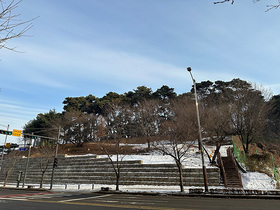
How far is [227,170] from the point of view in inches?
881

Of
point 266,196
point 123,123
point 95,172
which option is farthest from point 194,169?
point 123,123

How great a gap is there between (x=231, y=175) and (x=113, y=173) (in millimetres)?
16017

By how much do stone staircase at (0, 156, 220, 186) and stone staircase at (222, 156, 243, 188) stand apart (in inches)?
43.3

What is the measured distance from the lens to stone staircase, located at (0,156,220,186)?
22453 millimetres

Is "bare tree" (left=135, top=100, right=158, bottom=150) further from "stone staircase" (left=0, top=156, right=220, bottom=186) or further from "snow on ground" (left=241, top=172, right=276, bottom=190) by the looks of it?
"snow on ground" (left=241, top=172, right=276, bottom=190)

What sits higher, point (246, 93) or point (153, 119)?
point (246, 93)

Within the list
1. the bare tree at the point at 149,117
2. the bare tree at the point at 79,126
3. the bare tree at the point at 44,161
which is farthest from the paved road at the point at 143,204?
the bare tree at the point at 79,126

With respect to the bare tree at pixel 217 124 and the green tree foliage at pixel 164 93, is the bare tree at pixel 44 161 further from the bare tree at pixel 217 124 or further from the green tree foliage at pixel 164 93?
the green tree foliage at pixel 164 93

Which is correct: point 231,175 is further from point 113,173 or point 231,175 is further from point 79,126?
point 79,126

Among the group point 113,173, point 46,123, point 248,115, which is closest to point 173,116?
point 248,115

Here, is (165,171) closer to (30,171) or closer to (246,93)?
(246,93)

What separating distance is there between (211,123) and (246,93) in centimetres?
1227

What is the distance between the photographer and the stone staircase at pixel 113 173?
73.7 ft

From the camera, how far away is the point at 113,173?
Answer: 28203 mm
